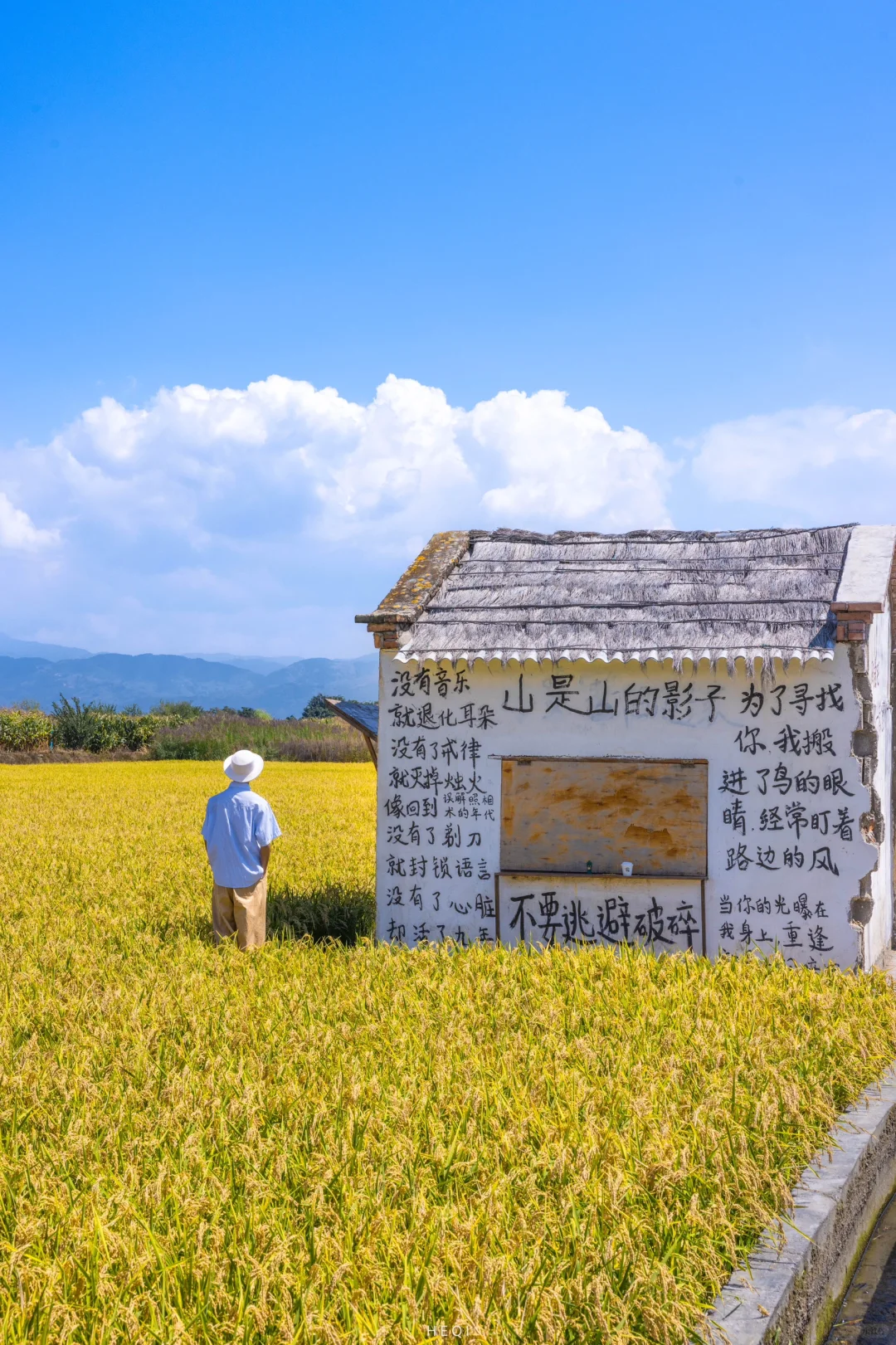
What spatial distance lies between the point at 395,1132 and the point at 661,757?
193 inches

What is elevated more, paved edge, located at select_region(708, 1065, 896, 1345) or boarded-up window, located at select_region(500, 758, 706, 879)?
boarded-up window, located at select_region(500, 758, 706, 879)

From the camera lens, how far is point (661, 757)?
9266mm

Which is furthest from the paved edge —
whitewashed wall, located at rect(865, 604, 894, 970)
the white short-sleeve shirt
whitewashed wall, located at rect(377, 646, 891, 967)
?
the white short-sleeve shirt

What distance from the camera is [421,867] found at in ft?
31.7

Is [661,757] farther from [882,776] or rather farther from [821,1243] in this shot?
[821,1243]

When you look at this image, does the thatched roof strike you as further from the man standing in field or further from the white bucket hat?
the man standing in field

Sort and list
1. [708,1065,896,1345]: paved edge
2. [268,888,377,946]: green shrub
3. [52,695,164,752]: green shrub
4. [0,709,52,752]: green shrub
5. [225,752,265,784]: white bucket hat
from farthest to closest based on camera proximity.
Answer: [52,695,164,752]: green shrub
[0,709,52,752]: green shrub
[268,888,377,946]: green shrub
[225,752,265,784]: white bucket hat
[708,1065,896,1345]: paved edge

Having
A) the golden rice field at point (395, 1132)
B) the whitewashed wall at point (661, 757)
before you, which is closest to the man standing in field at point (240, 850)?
the golden rice field at point (395, 1132)

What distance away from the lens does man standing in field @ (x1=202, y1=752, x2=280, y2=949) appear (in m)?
8.79

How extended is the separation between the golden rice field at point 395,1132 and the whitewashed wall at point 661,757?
78cm

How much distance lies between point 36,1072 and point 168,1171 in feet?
4.90

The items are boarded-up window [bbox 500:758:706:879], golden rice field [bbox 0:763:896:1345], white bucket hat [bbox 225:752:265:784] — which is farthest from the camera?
boarded-up window [bbox 500:758:706:879]

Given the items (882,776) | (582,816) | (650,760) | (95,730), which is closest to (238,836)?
(582,816)

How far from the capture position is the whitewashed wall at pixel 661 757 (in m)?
8.90
